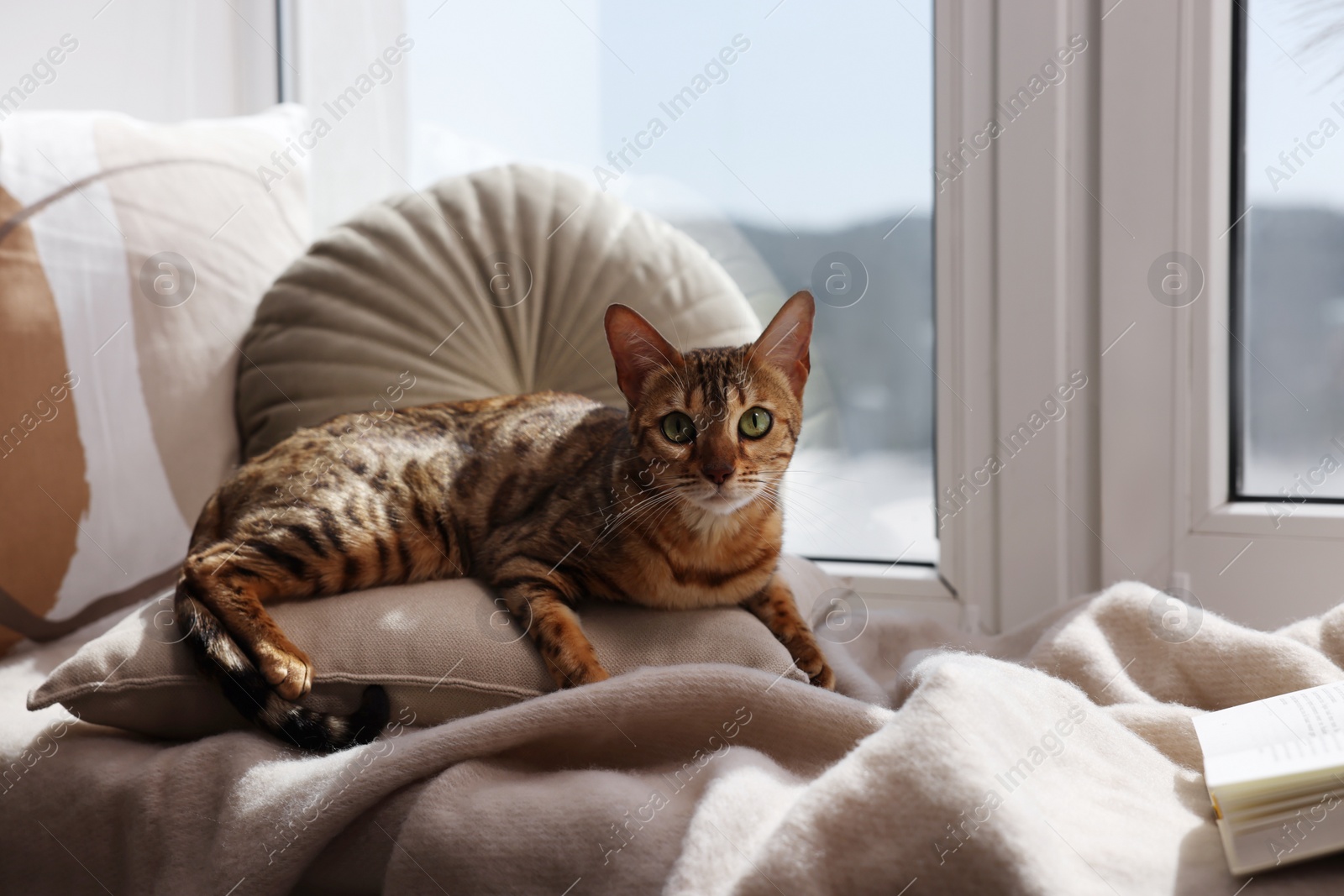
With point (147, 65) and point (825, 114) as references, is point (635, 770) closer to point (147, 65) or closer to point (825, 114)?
point (825, 114)

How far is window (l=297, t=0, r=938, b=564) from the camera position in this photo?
1665 millimetres

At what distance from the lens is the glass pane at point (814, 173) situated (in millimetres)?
1663

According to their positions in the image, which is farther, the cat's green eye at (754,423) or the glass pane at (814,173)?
the glass pane at (814,173)

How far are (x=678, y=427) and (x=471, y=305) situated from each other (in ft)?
2.22

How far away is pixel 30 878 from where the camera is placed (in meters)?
0.99

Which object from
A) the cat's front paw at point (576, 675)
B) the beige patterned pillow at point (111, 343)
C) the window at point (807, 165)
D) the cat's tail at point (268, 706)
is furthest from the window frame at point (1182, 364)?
the beige patterned pillow at point (111, 343)

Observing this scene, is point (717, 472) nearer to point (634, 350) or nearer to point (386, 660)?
point (634, 350)

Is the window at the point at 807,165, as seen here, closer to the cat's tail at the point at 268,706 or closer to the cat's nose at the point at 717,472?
the cat's nose at the point at 717,472

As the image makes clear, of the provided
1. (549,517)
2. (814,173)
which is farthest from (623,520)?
(814,173)

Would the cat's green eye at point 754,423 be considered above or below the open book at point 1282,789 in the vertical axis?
above

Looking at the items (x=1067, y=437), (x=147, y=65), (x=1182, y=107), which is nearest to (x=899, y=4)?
(x=1182, y=107)

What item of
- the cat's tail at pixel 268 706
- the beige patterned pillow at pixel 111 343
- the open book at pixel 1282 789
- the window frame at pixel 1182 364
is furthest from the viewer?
the window frame at pixel 1182 364

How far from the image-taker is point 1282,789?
71cm

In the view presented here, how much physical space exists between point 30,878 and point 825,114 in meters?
1.70
